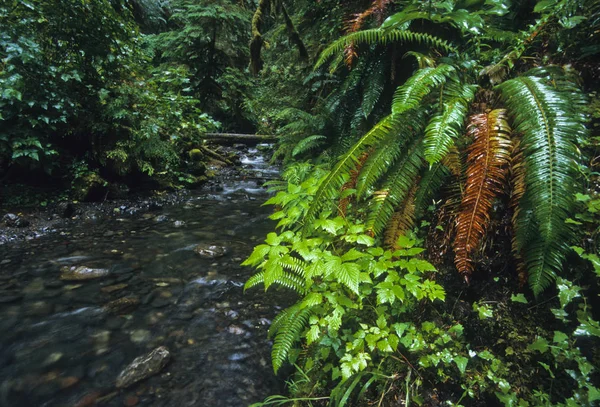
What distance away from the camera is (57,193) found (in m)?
5.60

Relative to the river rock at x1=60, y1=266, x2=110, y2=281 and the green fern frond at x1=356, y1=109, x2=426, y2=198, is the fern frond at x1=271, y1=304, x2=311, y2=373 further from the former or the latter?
the river rock at x1=60, y1=266, x2=110, y2=281

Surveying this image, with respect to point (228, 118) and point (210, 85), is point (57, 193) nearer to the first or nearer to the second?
point (210, 85)

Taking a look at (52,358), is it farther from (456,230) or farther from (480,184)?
(480,184)

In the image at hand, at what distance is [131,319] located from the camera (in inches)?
113

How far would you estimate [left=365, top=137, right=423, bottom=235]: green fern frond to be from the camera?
199 cm

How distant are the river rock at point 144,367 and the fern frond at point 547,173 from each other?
2.59 metres

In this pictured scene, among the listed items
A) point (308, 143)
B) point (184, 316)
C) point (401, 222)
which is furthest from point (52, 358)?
point (308, 143)

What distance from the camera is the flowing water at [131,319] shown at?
7.01 feet

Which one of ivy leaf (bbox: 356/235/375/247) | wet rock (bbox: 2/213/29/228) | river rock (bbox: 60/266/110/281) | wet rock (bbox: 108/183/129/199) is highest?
ivy leaf (bbox: 356/235/375/247)

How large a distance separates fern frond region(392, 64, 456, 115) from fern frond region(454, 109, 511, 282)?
0.45 m

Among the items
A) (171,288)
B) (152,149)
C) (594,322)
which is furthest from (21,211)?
(594,322)

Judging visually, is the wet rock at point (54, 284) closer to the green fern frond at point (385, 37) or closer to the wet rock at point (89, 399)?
the wet rock at point (89, 399)

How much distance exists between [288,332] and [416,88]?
1.82m

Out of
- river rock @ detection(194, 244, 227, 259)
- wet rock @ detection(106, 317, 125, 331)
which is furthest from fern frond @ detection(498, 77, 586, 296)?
river rock @ detection(194, 244, 227, 259)
